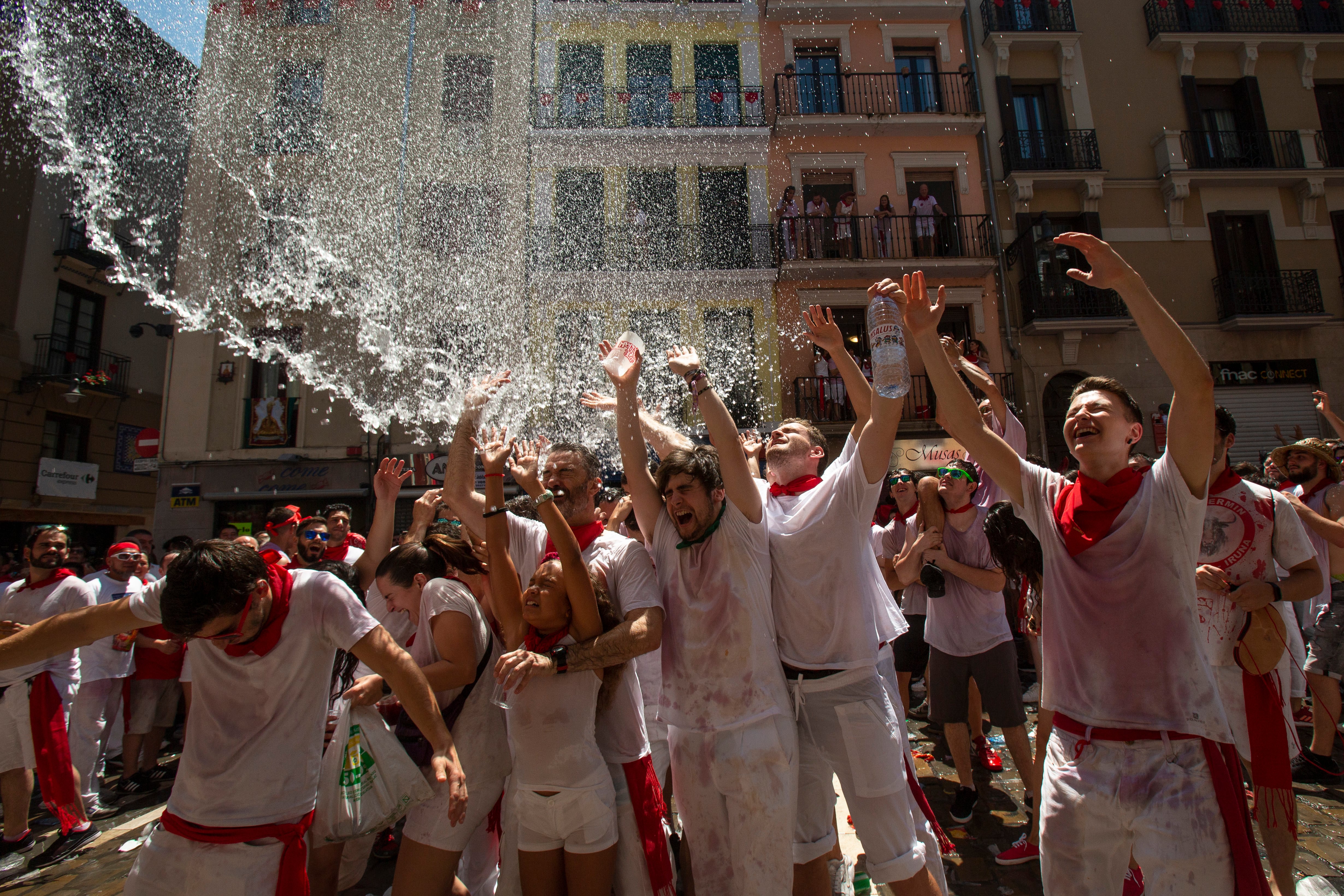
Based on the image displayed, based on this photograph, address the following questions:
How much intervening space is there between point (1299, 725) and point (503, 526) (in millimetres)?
6329

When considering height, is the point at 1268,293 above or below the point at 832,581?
above

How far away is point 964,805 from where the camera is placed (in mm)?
4020

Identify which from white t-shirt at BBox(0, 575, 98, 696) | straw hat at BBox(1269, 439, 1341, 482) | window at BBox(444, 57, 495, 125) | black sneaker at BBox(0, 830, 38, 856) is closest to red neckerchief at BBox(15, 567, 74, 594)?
white t-shirt at BBox(0, 575, 98, 696)

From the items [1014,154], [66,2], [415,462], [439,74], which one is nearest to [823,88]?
[1014,154]

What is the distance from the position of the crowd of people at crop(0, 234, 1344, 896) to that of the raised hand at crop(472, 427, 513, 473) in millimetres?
16

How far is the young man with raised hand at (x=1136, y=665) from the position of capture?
1.95 metres

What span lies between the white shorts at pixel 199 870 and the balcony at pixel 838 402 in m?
12.9

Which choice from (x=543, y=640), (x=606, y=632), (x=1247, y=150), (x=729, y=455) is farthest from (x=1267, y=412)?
(x=543, y=640)

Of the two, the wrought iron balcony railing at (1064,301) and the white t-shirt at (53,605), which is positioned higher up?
the wrought iron balcony railing at (1064,301)

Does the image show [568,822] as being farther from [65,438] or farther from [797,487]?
[65,438]

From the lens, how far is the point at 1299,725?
5.46 meters

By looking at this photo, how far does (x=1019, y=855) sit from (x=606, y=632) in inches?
99.2

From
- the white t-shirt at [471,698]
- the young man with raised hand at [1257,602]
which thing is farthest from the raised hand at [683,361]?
the young man with raised hand at [1257,602]

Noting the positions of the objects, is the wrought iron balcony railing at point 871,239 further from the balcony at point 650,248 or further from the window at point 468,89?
the window at point 468,89
